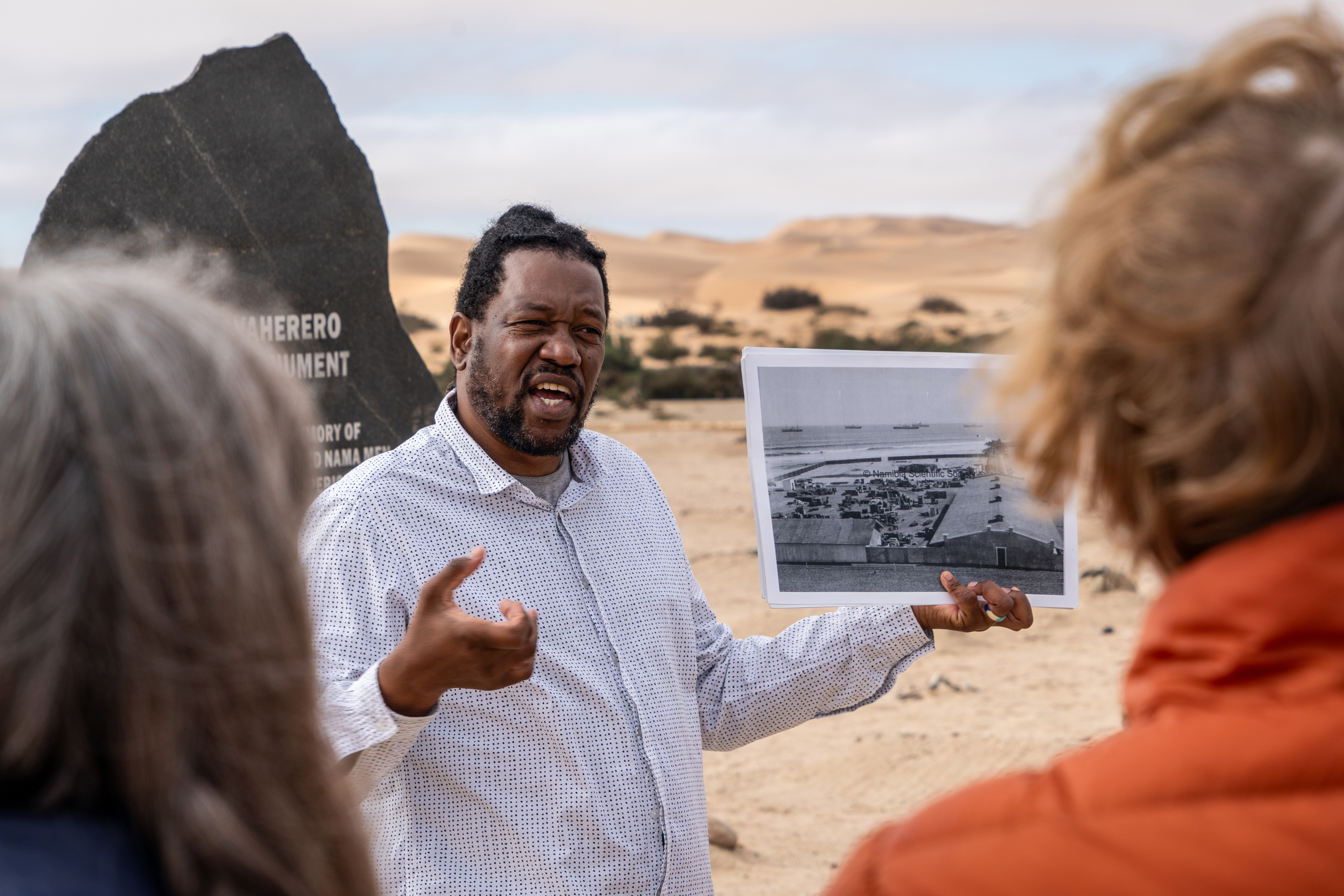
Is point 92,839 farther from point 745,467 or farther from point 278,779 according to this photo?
point 745,467

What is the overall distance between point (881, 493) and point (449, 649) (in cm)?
96

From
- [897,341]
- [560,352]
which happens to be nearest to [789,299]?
[897,341]

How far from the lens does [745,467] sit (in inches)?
571

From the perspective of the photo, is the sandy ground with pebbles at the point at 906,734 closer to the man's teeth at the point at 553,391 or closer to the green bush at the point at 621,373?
the man's teeth at the point at 553,391

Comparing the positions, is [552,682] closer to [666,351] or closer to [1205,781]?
[1205,781]

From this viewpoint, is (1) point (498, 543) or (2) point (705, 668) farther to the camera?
(2) point (705, 668)

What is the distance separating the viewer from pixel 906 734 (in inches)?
255

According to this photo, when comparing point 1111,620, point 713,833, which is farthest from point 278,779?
point 1111,620

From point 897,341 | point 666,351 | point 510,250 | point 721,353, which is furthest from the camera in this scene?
point 897,341

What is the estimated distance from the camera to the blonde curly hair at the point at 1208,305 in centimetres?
81

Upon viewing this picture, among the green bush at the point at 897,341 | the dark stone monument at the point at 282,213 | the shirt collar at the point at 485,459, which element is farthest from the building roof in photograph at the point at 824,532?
the green bush at the point at 897,341

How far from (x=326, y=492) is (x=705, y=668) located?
85cm

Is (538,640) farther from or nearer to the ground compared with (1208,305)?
nearer to the ground

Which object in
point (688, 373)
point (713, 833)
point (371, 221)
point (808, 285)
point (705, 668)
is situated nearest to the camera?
point (705, 668)
